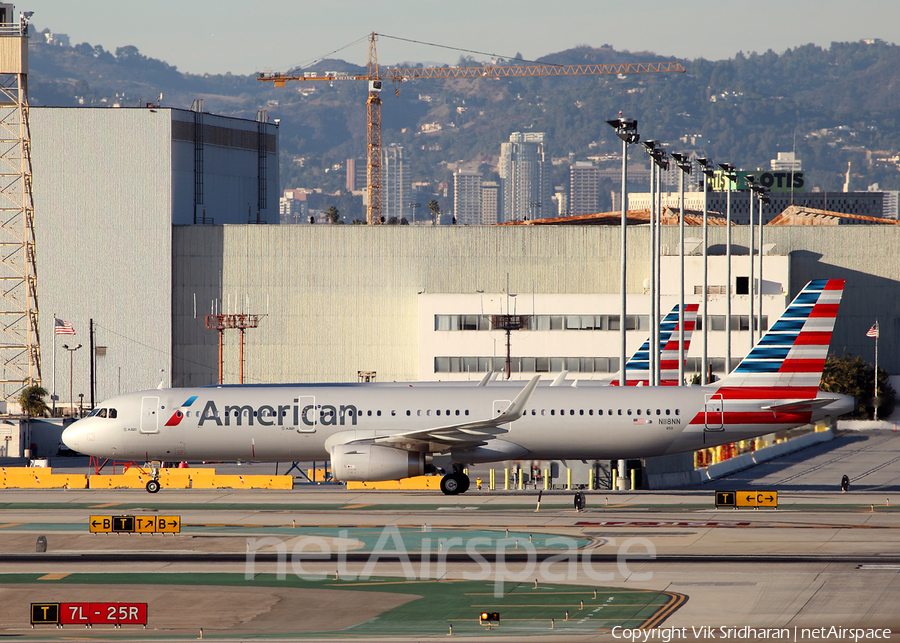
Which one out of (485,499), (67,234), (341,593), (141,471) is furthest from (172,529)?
(67,234)

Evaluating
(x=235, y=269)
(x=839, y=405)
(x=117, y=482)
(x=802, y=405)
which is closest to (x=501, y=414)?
(x=802, y=405)

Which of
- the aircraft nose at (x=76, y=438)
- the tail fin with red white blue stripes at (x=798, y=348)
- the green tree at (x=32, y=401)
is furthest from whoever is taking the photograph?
the green tree at (x=32, y=401)

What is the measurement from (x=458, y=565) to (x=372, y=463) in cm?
1299

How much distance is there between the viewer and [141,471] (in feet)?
180

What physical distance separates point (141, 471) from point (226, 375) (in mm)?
52603

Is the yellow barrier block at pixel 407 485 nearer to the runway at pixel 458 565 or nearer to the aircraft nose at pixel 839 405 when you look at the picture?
the runway at pixel 458 565

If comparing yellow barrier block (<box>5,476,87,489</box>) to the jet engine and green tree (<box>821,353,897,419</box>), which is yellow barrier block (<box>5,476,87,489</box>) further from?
green tree (<box>821,353,897,419</box>)

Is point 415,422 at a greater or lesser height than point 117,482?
greater

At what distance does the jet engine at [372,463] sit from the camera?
43.8m

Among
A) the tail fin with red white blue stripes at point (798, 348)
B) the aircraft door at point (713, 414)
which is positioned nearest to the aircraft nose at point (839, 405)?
the tail fin with red white blue stripes at point (798, 348)

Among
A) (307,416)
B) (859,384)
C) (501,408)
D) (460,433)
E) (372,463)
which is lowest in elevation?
(859,384)

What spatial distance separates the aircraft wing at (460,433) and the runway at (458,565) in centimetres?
238

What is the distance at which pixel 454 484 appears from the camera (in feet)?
155

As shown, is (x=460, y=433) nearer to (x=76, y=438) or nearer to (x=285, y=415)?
(x=285, y=415)
